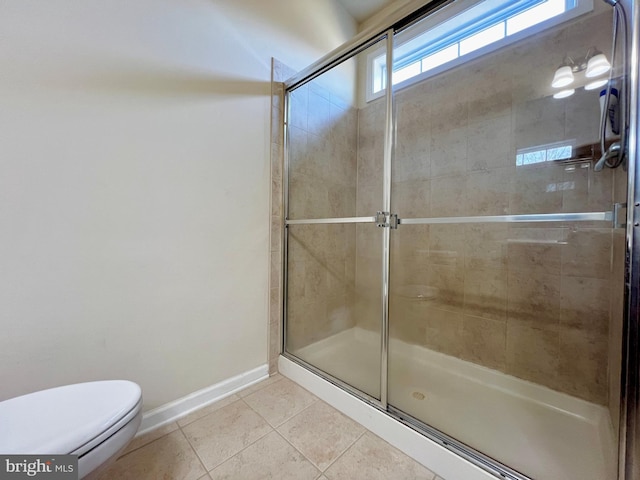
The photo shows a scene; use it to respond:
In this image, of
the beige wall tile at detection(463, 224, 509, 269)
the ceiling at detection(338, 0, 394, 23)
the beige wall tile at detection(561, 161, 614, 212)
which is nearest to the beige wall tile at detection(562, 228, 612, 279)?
the beige wall tile at detection(561, 161, 614, 212)

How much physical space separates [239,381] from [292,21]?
236 centimetres

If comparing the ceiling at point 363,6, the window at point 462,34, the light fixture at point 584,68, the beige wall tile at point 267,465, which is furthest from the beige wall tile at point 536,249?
the ceiling at point 363,6

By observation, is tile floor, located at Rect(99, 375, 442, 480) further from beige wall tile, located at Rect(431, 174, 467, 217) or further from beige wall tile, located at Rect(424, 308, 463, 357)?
beige wall tile, located at Rect(431, 174, 467, 217)

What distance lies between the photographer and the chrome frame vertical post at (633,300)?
71 centimetres

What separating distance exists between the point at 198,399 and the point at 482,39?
2781 mm

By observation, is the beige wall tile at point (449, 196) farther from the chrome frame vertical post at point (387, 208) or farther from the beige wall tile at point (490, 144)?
the chrome frame vertical post at point (387, 208)

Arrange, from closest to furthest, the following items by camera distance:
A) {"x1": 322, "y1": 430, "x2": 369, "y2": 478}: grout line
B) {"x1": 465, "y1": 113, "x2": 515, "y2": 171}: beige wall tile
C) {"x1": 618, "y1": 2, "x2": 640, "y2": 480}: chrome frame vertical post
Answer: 1. {"x1": 618, "y1": 2, "x2": 640, "y2": 480}: chrome frame vertical post
2. {"x1": 322, "y1": 430, "x2": 369, "y2": 478}: grout line
3. {"x1": 465, "y1": 113, "x2": 515, "y2": 171}: beige wall tile

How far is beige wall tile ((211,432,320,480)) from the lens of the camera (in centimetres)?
96

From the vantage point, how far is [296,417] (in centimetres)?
127

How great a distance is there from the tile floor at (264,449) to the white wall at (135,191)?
0.64ft

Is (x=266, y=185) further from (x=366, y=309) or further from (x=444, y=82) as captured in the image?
(x=444, y=82)

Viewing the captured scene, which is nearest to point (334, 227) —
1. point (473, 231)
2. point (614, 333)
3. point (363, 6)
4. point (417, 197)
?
point (417, 197)

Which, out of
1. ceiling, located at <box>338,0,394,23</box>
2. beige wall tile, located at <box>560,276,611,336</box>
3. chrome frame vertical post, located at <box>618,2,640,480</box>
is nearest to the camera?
chrome frame vertical post, located at <box>618,2,640,480</box>

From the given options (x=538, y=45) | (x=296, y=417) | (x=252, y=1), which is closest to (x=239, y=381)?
(x=296, y=417)
